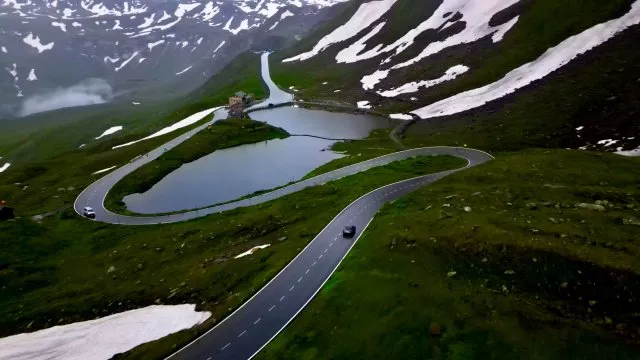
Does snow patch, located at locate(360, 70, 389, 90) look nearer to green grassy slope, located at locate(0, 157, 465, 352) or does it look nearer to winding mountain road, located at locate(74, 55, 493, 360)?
green grassy slope, located at locate(0, 157, 465, 352)

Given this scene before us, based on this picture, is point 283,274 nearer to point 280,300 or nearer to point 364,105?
point 280,300

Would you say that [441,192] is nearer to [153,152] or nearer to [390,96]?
[153,152]

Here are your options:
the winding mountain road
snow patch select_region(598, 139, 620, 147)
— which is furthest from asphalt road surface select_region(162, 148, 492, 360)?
snow patch select_region(598, 139, 620, 147)

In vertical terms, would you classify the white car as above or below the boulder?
below

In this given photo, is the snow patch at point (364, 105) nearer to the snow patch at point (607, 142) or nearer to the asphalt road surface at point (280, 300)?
the snow patch at point (607, 142)

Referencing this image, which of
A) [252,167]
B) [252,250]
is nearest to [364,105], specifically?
[252,167]

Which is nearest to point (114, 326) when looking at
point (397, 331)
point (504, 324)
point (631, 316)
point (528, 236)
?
point (397, 331)
